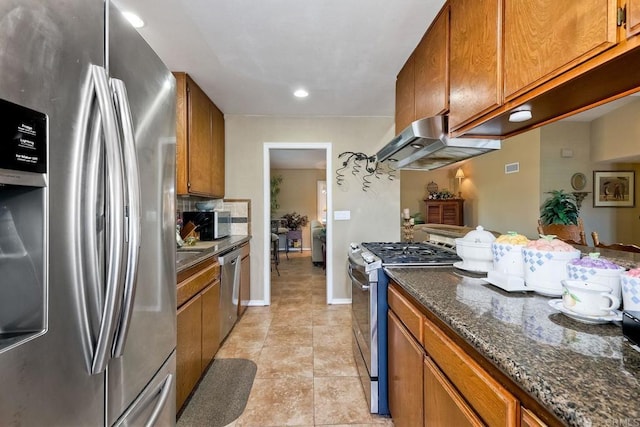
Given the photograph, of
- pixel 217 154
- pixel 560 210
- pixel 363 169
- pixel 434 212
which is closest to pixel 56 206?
pixel 217 154

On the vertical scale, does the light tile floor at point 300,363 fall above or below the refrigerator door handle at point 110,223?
below

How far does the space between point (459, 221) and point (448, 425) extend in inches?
294

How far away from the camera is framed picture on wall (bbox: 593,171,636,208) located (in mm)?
4789

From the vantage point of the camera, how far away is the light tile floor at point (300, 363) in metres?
1.72

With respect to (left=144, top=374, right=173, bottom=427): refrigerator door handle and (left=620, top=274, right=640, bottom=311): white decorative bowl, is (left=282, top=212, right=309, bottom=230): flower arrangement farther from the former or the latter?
(left=620, top=274, right=640, bottom=311): white decorative bowl

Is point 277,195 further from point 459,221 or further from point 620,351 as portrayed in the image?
point 620,351

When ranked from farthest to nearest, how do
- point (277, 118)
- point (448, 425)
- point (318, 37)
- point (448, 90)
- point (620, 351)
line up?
point (277, 118), point (318, 37), point (448, 90), point (448, 425), point (620, 351)

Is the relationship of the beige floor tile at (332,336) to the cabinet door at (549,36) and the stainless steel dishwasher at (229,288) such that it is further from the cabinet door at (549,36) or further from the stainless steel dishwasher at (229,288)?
the cabinet door at (549,36)

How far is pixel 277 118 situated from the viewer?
3.68 m

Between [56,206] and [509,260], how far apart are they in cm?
146

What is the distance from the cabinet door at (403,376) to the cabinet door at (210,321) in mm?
1256

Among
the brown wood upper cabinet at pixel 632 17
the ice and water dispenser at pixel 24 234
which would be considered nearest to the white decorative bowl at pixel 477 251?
the brown wood upper cabinet at pixel 632 17

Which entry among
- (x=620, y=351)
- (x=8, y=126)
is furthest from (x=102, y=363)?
(x=620, y=351)

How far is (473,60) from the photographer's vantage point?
4.45ft
